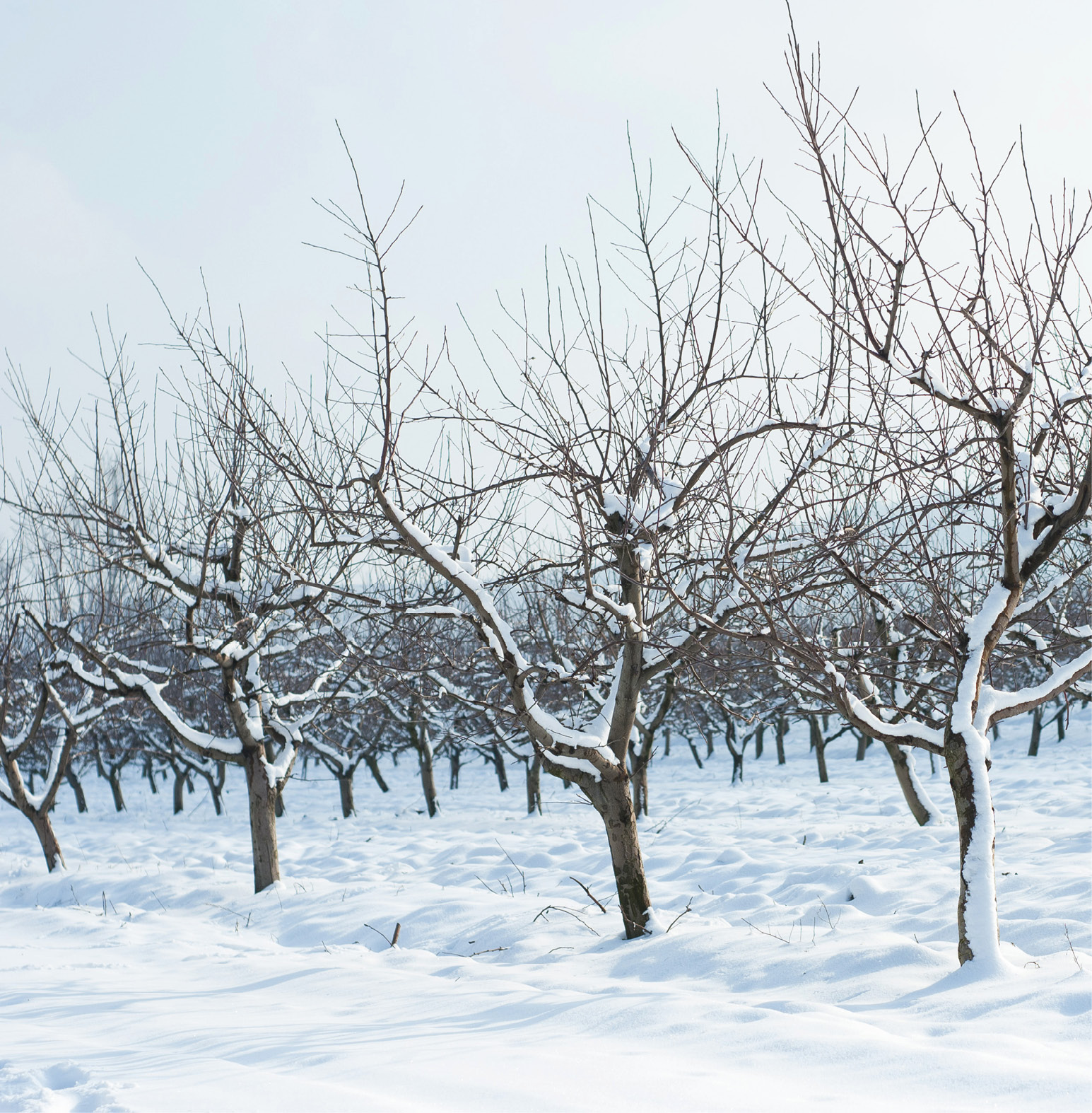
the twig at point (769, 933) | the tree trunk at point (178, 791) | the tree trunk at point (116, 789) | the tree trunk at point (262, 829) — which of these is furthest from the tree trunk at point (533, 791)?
the tree trunk at point (116, 789)

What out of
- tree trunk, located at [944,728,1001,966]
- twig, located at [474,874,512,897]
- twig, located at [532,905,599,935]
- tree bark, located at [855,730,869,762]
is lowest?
tree bark, located at [855,730,869,762]

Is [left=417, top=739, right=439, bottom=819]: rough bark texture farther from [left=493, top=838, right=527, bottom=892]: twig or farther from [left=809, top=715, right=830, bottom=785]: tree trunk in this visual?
[left=809, top=715, right=830, bottom=785]: tree trunk

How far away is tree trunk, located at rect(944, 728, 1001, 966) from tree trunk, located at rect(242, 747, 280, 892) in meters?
6.25

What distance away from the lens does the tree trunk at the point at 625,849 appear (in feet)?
16.2

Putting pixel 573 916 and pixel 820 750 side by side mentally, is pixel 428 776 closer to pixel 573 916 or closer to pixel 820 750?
pixel 820 750

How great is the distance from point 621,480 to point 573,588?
2.33 ft

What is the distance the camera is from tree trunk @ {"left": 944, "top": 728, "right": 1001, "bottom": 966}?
3.45m

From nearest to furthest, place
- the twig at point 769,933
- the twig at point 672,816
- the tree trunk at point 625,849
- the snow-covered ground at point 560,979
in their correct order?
the snow-covered ground at point 560,979 → the twig at point 769,933 → the tree trunk at point 625,849 → the twig at point 672,816

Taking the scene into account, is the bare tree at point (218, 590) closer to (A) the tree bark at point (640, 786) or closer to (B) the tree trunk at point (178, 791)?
(A) the tree bark at point (640, 786)

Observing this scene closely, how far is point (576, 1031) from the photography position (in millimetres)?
3139

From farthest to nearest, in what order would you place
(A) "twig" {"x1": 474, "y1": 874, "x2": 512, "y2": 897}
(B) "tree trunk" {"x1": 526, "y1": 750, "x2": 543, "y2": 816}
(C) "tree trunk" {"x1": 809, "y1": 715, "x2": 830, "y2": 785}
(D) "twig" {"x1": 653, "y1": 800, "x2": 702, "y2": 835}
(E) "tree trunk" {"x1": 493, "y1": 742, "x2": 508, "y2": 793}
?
1. (E) "tree trunk" {"x1": 493, "y1": 742, "x2": 508, "y2": 793}
2. (C) "tree trunk" {"x1": 809, "y1": 715, "x2": 830, "y2": 785}
3. (B) "tree trunk" {"x1": 526, "y1": 750, "x2": 543, "y2": 816}
4. (D) "twig" {"x1": 653, "y1": 800, "x2": 702, "y2": 835}
5. (A) "twig" {"x1": 474, "y1": 874, "x2": 512, "y2": 897}

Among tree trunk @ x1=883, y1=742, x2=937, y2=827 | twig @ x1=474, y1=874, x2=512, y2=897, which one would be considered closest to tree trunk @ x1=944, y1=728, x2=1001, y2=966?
twig @ x1=474, y1=874, x2=512, y2=897

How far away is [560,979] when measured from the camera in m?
4.36

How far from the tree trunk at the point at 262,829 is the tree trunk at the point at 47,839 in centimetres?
302
